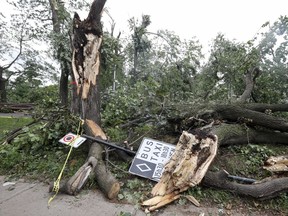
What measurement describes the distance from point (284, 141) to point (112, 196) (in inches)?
108

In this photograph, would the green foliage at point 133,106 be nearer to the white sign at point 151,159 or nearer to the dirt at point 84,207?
the white sign at point 151,159

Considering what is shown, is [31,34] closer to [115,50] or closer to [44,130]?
[115,50]

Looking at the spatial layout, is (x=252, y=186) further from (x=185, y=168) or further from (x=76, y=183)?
(x=76, y=183)

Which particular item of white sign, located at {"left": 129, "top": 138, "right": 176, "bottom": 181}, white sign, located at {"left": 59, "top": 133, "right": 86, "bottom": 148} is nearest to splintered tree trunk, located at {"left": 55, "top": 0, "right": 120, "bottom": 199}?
white sign, located at {"left": 59, "top": 133, "right": 86, "bottom": 148}

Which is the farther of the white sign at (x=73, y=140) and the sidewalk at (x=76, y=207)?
the white sign at (x=73, y=140)

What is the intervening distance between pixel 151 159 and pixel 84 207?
36.1 inches

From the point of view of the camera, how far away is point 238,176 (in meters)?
2.45

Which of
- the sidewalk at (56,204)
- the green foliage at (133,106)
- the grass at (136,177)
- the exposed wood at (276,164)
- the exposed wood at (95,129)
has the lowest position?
the sidewalk at (56,204)

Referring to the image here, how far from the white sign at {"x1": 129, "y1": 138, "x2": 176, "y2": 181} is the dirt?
1.49 feet

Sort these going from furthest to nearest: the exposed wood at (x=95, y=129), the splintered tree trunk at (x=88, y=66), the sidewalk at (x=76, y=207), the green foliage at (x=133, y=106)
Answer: the green foliage at (x=133, y=106)
the splintered tree trunk at (x=88, y=66)
the exposed wood at (x=95, y=129)
the sidewalk at (x=76, y=207)

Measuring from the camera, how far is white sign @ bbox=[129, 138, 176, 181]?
8.03 feet

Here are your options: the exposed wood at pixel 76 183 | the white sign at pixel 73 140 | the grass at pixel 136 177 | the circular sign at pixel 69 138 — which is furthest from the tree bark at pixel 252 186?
the circular sign at pixel 69 138

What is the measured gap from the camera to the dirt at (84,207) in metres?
1.92

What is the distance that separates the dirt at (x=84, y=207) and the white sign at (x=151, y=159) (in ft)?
1.49
